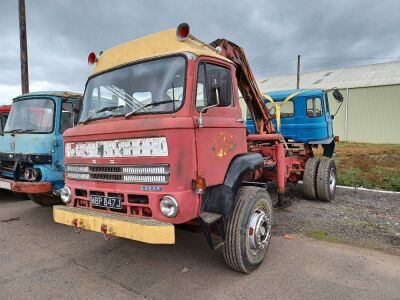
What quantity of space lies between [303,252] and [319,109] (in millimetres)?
4540

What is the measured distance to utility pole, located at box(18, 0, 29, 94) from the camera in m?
12.2

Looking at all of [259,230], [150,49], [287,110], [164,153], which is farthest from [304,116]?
[164,153]

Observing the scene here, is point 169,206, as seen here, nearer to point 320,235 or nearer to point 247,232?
point 247,232

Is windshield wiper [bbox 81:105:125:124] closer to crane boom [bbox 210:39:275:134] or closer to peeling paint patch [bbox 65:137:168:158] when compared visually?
peeling paint patch [bbox 65:137:168:158]

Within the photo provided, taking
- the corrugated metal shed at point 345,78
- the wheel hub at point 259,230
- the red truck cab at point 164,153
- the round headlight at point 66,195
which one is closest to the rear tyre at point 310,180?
the red truck cab at point 164,153

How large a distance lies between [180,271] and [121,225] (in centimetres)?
118

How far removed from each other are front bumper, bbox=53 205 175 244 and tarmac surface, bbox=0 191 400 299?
0.69m

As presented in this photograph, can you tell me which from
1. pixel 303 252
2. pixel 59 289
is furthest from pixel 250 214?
pixel 59 289

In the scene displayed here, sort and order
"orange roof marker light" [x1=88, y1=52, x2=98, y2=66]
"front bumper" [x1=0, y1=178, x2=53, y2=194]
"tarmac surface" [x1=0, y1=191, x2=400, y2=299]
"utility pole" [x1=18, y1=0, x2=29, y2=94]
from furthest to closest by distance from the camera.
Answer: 1. "utility pole" [x1=18, y1=0, x2=29, y2=94]
2. "front bumper" [x1=0, y1=178, x2=53, y2=194]
3. "orange roof marker light" [x1=88, y1=52, x2=98, y2=66]
4. "tarmac surface" [x1=0, y1=191, x2=400, y2=299]

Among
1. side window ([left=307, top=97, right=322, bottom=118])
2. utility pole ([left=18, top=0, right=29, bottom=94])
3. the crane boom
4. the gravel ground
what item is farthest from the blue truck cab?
utility pole ([left=18, top=0, right=29, bottom=94])

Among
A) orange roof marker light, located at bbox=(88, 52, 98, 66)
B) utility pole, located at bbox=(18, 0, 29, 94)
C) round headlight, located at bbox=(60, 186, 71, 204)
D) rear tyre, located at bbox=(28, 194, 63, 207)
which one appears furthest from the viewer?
utility pole, located at bbox=(18, 0, 29, 94)

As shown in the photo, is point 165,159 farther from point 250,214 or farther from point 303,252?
point 303,252

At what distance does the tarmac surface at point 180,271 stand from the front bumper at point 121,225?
0.69 m

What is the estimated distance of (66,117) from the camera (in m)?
6.66
